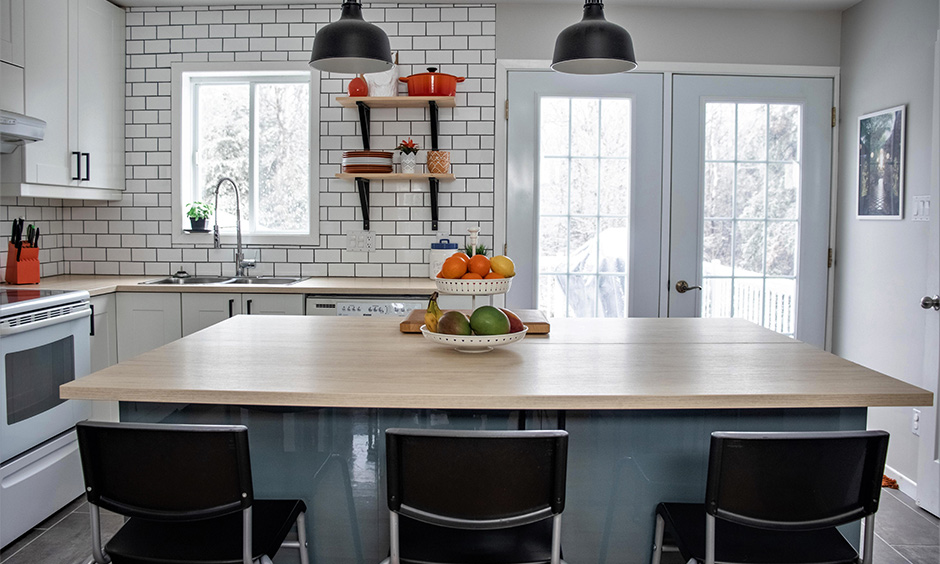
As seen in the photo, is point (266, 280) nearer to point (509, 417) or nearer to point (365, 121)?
point (365, 121)

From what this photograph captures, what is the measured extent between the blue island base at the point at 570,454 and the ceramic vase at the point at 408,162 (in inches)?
92.1

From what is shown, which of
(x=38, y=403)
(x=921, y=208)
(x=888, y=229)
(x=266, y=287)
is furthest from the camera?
(x=266, y=287)

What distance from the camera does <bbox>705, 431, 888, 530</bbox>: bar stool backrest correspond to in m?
1.62

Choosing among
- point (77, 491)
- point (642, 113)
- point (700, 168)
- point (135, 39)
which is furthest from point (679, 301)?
point (135, 39)

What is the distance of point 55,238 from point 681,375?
396 centimetres

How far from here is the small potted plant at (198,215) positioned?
4496mm

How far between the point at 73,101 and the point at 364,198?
1.60 meters

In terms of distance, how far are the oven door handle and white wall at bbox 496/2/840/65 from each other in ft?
8.47

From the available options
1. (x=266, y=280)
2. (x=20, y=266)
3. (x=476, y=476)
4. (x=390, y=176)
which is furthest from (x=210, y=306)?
(x=476, y=476)

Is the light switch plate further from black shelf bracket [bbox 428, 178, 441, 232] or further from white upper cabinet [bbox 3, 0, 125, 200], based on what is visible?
white upper cabinet [bbox 3, 0, 125, 200]

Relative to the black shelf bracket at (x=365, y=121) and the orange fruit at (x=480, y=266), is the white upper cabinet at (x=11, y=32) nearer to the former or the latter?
the black shelf bracket at (x=365, y=121)

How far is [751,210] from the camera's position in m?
4.38

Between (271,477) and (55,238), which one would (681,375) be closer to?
(271,477)

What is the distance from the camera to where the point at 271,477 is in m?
2.14
